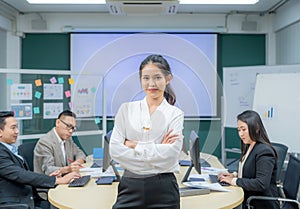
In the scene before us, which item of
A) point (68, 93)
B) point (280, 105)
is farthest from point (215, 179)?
point (68, 93)

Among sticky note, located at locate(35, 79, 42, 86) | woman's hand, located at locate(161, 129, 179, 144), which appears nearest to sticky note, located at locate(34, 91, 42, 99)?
sticky note, located at locate(35, 79, 42, 86)

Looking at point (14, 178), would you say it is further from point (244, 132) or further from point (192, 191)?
point (244, 132)

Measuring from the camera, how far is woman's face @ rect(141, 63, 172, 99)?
1.48m

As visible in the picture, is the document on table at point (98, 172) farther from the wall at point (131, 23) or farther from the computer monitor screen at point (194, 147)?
the wall at point (131, 23)

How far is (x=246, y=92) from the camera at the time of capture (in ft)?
16.2

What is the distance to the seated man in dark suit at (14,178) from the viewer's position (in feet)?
8.02

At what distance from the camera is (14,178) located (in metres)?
2.45

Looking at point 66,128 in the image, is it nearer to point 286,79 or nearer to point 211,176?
point 211,176

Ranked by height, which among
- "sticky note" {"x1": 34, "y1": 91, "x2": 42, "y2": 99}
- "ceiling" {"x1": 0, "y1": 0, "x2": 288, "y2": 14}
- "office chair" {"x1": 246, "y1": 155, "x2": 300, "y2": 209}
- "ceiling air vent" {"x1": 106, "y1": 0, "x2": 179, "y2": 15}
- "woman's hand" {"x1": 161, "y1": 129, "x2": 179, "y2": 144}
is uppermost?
"ceiling" {"x1": 0, "y1": 0, "x2": 288, "y2": 14}

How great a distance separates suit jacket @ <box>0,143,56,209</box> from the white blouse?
124 centimetres

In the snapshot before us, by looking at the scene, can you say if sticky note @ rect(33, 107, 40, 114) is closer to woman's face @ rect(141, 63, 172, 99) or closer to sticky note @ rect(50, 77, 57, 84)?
sticky note @ rect(50, 77, 57, 84)

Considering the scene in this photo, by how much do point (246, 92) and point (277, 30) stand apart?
1396 mm

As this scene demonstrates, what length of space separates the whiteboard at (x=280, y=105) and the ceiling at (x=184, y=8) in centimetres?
131

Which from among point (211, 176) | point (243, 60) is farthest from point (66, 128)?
point (243, 60)
